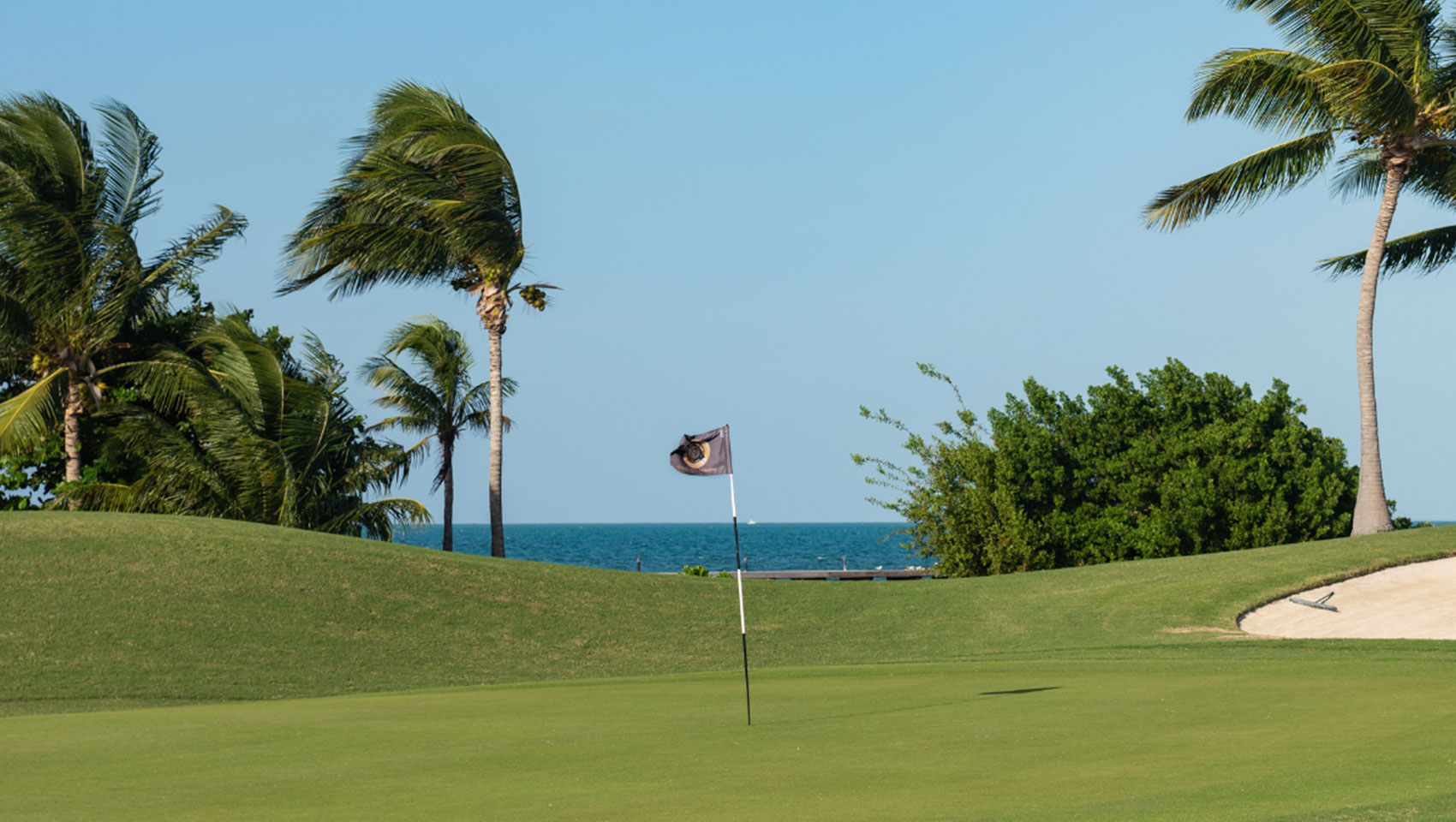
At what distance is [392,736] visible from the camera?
934 centimetres

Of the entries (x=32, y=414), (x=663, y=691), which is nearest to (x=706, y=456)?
(x=663, y=691)

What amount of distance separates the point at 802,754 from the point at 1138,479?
20338mm

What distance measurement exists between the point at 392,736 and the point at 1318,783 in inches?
251

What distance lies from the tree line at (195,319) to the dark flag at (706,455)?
1348cm

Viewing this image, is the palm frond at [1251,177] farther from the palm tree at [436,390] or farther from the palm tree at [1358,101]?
the palm tree at [436,390]

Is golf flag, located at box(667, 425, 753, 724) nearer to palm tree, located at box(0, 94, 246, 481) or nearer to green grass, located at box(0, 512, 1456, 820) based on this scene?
A: green grass, located at box(0, 512, 1456, 820)

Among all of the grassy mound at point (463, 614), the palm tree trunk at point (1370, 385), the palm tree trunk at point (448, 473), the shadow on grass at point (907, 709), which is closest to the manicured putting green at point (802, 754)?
the shadow on grass at point (907, 709)

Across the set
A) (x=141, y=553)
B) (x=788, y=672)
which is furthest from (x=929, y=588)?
(x=141, y=553)

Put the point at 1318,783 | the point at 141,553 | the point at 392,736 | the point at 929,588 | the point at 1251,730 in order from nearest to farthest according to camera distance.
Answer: the point at 1318,783
the point at 1251,730
the point at 392,736
the point at 141,553
the point at 929,588

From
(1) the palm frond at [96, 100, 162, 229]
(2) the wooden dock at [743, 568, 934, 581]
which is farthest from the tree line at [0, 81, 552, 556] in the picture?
(2) the wooden dock at [743, 568, 934, 581]

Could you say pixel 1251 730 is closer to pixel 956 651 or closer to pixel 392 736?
pixel 392 736

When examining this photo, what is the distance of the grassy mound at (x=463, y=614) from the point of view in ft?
52.3

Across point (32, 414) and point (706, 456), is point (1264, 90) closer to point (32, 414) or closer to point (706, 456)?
point (706, 456)

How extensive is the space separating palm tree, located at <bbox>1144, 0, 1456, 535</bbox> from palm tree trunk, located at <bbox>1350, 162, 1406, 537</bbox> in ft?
0.06
